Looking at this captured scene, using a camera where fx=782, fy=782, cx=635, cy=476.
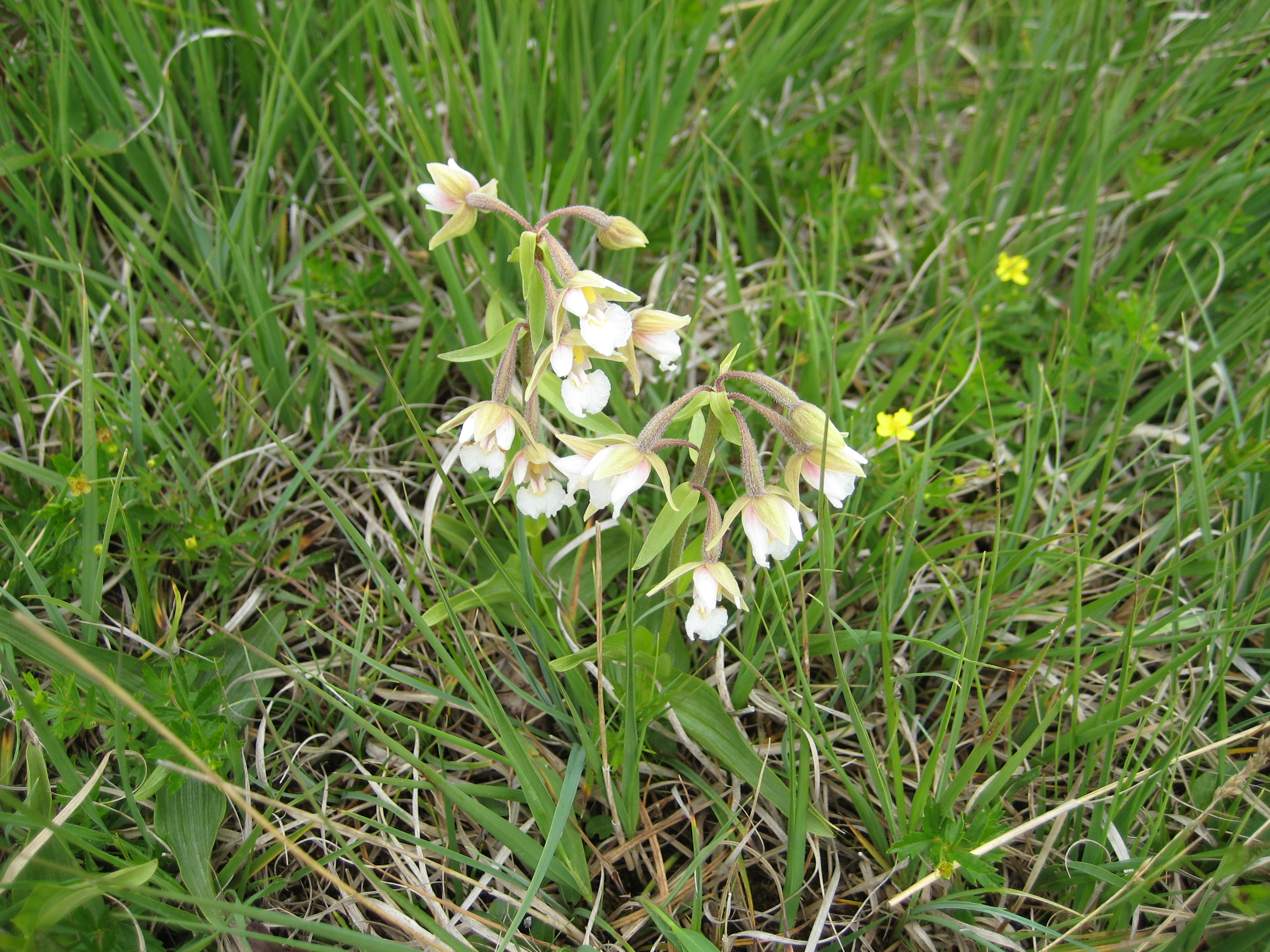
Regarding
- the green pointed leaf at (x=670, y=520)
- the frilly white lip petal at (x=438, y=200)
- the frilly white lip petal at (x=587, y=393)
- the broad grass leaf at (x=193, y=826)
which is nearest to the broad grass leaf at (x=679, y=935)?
the green pointed leaf at (x=670, y=520)

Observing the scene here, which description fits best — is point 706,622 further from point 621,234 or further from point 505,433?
point 621,234

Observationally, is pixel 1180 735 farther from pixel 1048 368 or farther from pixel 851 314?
pixel 851 314

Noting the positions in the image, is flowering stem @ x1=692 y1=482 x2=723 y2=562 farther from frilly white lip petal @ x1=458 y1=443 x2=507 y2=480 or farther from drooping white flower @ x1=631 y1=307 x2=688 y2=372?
frilly white lip petal @ x1=458 y1=443 x2=507 y2=480

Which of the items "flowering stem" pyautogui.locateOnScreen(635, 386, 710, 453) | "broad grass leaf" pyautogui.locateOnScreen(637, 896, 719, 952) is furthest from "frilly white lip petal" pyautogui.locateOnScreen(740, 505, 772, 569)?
"broad grass leaf" pyautogui.locateOnScreen(637, 896, 719, 952)

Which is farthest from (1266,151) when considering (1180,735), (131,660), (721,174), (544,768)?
(131,660)

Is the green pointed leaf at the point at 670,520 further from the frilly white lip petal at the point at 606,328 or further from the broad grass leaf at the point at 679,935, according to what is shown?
the broad grass leaf at the point at 679,935

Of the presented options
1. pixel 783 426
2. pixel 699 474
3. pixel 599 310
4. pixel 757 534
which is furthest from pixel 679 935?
pixel 599 310
